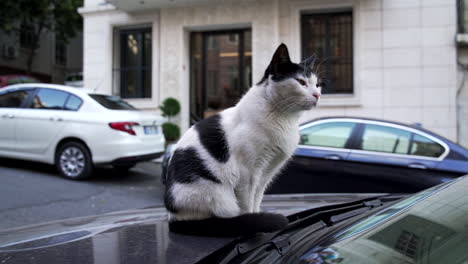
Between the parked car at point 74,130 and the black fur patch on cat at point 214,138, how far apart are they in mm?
5366

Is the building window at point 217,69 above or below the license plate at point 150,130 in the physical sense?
above

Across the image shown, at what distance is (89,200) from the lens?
5.80 metres

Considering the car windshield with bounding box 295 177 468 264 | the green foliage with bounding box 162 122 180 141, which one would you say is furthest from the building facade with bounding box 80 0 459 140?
the car windshield with bounding box 295 177 468 264

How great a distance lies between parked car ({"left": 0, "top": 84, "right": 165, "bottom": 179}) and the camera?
6.99m

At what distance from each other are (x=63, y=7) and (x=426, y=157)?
21.0 m

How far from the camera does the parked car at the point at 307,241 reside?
3.85 ft

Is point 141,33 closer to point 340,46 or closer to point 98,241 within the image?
point 340,46

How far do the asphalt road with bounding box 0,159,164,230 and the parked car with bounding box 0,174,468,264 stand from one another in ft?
10.7

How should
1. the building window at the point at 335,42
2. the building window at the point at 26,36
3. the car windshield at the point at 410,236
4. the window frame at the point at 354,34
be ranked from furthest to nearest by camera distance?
the building window at the point at 26,36 → the building window at the point at 335,42 → the window frame at the point at 354,34 → the car windshield at the point at 410,236

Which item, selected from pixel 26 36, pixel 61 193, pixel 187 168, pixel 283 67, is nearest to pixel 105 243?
pixel 187 168

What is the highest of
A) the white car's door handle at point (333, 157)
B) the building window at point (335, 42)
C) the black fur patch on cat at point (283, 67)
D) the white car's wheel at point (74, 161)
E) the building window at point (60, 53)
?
the building window at point (60, 53)

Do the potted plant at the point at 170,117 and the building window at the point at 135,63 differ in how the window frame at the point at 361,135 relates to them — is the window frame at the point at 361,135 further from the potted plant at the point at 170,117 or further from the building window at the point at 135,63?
the building window at the point at 135,63

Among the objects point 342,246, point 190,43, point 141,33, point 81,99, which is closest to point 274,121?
point 342,246

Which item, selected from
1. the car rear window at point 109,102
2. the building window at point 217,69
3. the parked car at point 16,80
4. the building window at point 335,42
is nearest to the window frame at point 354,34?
the building window at point 335,42
